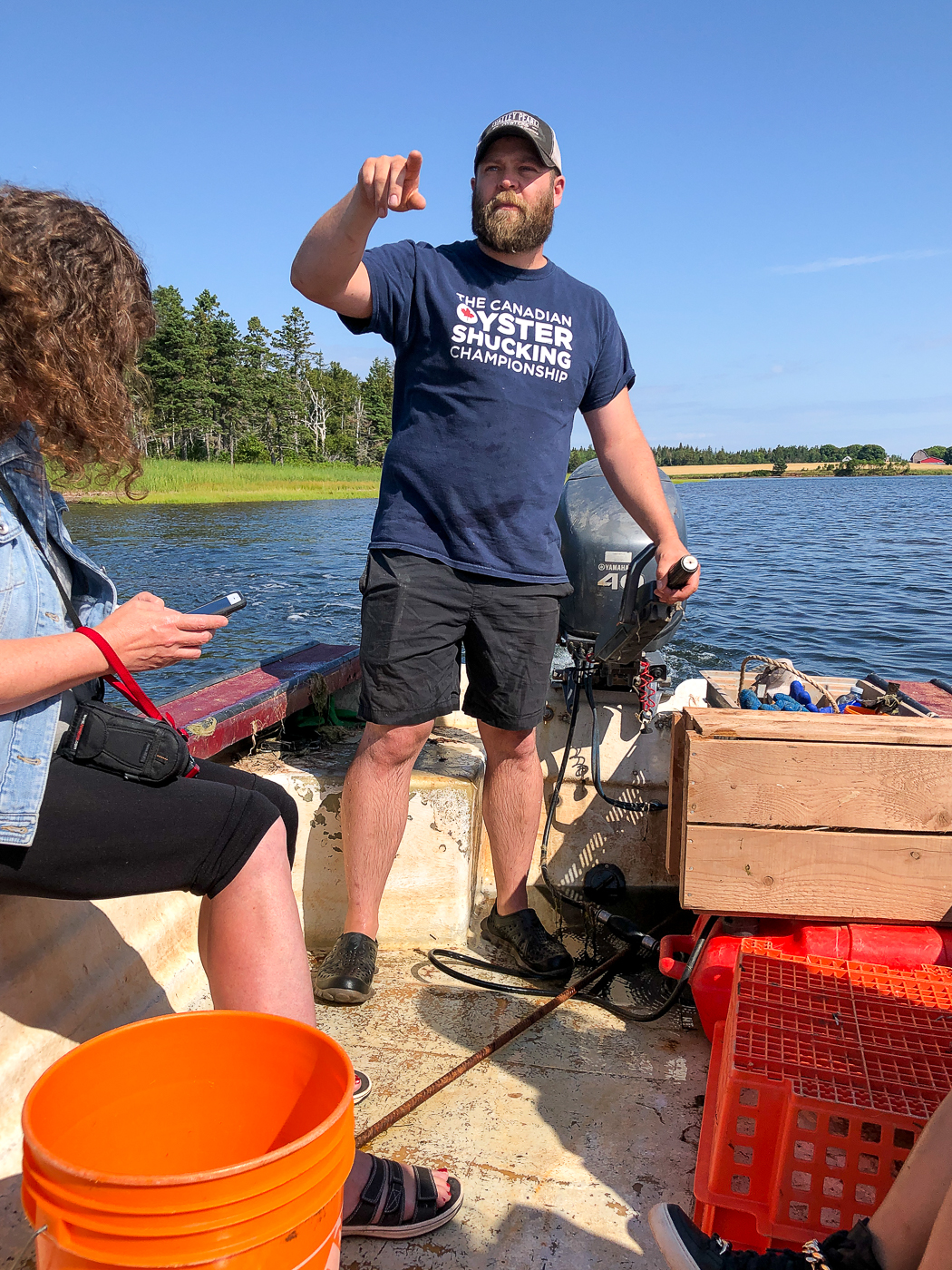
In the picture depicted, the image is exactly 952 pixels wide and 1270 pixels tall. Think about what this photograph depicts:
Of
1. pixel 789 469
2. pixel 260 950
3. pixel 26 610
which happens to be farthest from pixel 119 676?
pixel 789 469

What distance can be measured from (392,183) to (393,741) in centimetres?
138

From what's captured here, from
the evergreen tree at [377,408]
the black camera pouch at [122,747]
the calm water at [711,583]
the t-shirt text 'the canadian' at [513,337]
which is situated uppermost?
the evergreen tree at [377,408]

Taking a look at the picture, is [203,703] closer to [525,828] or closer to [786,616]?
[525,828]

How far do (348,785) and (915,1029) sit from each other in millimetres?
1491

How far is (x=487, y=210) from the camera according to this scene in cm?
244

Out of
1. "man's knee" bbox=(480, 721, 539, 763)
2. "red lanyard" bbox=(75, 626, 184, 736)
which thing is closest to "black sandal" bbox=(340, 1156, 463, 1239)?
"red lanyard" bbox=(75, 626, 184, 736)

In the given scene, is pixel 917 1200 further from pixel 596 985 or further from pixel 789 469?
pixel 789 469

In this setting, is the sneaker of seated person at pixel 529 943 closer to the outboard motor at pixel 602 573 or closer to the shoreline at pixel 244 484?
the outboard motor at pixel 602 573

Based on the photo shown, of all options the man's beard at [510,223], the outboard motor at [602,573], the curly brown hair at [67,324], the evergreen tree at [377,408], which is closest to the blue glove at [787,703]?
the outboard motor at [602,573]

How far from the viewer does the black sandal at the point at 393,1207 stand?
1576 millimetres

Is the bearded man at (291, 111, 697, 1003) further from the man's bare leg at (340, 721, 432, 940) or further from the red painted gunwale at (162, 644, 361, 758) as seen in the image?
the red painted gunwale at (162, 644, 361, 758)

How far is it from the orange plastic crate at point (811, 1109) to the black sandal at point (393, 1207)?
489 mm

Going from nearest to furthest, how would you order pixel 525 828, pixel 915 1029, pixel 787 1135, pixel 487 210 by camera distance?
1. pixel 787 1135
2. pixel 915 1029
3. pixel 487 210
4. pixel 525 828

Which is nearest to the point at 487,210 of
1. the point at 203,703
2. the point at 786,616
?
the point at 203,703
